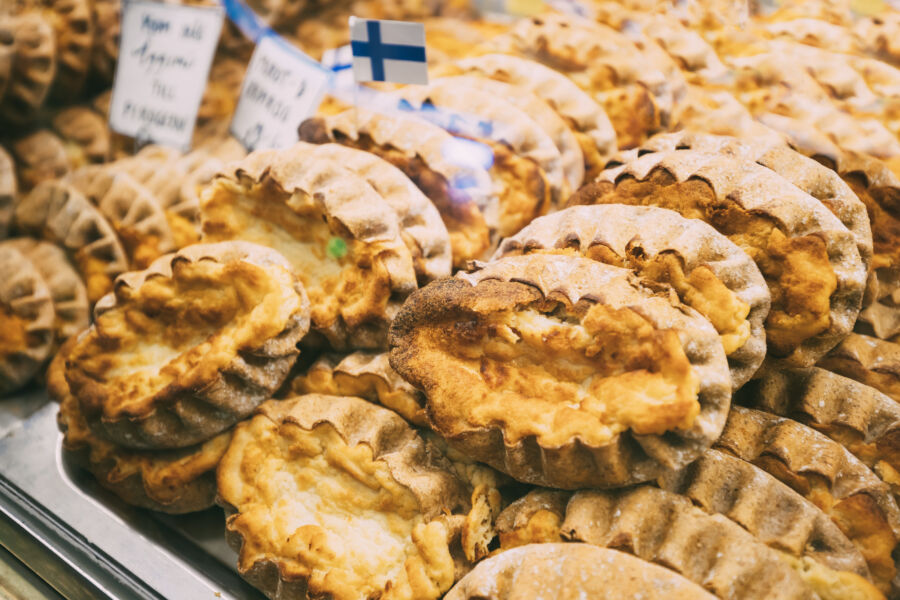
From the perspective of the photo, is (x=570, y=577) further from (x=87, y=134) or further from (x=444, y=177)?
(x=87, y=134)

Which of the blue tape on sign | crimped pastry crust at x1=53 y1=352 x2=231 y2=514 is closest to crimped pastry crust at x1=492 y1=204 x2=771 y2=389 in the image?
crimped pastry crust at x1=53 y1=352 x2=231 y2=514

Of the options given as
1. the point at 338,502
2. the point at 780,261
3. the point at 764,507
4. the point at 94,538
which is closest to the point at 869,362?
the point at 780,261

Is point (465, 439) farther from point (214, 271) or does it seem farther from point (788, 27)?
point (788, 27)

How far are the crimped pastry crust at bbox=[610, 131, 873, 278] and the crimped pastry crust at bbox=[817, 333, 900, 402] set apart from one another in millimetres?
212

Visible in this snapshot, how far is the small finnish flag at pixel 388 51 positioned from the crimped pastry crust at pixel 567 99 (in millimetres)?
491

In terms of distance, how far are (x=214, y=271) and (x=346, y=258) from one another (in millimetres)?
366

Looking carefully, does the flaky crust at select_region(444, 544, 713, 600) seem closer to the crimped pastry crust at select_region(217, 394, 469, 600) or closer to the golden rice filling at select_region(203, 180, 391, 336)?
the crimped pastry crust at select_region(217, 394, 469, 600)

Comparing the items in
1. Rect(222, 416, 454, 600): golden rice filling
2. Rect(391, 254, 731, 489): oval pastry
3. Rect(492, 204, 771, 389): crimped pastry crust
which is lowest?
Rect(222, 416, 454, 600): golden rice filling

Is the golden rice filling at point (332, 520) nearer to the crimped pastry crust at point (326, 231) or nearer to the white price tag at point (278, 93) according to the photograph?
the crimped pastry crust at point (326, 231)

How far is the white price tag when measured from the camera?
253cm

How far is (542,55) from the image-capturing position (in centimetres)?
259

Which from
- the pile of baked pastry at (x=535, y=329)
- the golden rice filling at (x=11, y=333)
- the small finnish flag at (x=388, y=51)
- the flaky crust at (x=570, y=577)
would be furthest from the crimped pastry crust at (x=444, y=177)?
the golden rice filling at (x=11, y=333)

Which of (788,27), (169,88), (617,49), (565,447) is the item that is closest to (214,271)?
(565,447)

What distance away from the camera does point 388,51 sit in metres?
2.05
